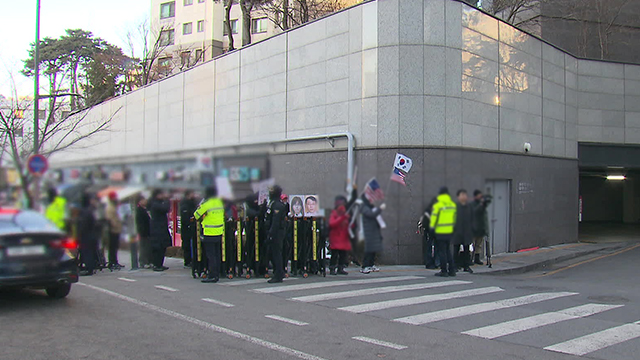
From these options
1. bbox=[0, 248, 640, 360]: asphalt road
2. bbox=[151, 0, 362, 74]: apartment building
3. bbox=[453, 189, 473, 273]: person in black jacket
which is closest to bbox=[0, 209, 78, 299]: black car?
bbox=[453, 189, 473, 273]: person in black jacket

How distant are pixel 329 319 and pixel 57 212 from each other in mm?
6710

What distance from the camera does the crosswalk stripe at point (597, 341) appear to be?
739 cm

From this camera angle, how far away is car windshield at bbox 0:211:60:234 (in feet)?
9.08

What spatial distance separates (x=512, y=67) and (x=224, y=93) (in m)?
3.73

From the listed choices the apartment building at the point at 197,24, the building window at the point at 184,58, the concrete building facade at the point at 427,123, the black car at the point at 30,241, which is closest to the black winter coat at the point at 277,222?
the concrete building facade at the point at 427,123

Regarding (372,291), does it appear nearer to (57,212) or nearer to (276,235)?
(276,235)

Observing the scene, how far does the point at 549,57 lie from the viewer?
3.44 m

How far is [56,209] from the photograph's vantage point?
304 cm

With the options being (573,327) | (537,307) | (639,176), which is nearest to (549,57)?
(573,327)

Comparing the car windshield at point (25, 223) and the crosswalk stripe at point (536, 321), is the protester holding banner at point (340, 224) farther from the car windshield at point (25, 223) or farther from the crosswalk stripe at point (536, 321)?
the crosswalk stripe at point (536, 321)

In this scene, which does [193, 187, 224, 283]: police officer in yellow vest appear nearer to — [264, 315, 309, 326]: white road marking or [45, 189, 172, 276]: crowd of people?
[264, 315, 309, 326]: white road marking

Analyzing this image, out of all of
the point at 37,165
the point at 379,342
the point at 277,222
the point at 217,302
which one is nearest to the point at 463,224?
the point at 37,165

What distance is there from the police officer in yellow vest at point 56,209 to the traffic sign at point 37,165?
0.12m

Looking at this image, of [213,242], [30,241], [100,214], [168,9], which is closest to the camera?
[30,241]
